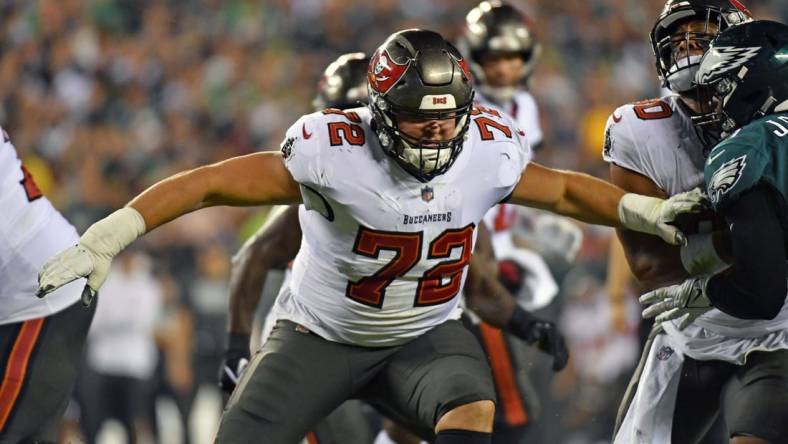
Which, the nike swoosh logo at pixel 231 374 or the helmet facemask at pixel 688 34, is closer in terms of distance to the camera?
the helmet facemask at pixel 688 34

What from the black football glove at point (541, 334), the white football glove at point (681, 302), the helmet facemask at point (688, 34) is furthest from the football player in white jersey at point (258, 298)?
the helmet facemask at point (688, 34)

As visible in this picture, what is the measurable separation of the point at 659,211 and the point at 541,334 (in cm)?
104

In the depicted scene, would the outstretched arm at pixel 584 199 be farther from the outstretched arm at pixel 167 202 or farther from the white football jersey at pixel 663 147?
the outstretched arm at pixel 167 202

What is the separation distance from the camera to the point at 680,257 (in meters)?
4.14

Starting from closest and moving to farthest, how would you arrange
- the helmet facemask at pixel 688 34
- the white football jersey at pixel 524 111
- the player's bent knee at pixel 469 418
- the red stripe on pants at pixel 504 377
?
the player's bent knee at pixel 469 418 → the helmet facemask at pixel 688 34 → the red stripe on pants at pixel 504 377 → the white football jersey at pixel 524 111

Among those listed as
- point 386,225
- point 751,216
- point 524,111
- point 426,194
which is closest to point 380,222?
point 386,225

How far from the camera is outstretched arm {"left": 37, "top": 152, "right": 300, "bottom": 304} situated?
142 inches

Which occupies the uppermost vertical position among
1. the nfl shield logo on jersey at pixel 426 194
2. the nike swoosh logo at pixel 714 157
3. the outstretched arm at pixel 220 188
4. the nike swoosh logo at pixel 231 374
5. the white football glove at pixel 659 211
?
the nike swoosh logo at pixel 714 157

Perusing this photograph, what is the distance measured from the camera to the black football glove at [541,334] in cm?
484

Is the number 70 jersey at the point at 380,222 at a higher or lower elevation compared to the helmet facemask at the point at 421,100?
lower

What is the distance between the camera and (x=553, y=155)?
11797 millimetres

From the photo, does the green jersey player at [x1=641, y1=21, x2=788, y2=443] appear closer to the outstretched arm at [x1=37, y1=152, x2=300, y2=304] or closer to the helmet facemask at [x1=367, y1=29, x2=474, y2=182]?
the helmet facemask at [x1=367, y1=29, x2=474, y2=182]

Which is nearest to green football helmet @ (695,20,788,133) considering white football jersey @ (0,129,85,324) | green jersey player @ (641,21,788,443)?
green jersey player @ (641,21,788,443)

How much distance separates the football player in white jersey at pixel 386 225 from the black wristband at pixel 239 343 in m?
0.67
